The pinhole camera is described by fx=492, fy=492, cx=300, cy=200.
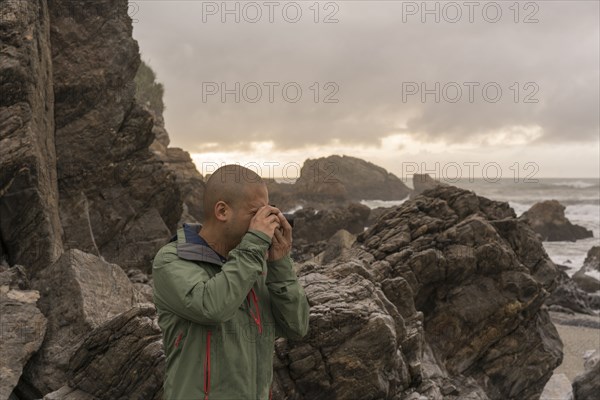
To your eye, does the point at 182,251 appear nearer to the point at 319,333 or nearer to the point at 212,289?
the point at 212,289

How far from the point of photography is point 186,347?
109 inches

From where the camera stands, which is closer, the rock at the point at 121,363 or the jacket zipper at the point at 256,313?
the jacket zipper at the point at 256,313

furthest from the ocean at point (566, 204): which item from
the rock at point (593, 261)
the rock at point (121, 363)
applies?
the rock at point (121, 363)

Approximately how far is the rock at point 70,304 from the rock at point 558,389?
1182 centimetres

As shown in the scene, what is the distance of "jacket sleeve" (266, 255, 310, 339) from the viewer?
9.78 ft

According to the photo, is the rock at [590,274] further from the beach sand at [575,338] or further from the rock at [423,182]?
the rock at [423,182]

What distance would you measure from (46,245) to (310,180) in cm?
6693

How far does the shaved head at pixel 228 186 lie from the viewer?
2.84 meters

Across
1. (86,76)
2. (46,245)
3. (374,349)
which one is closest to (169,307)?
(374,349)

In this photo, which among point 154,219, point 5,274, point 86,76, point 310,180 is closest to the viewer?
point 5,274

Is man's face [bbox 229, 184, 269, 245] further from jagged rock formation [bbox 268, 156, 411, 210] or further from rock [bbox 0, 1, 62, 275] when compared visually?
jagged rock formation [bbox 268, 156, 411, 210]

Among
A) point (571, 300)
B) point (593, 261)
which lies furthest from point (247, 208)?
point (593, 261)

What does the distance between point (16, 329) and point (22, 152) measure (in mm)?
5400

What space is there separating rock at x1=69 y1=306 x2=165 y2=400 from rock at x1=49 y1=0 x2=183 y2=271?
9.71 m
